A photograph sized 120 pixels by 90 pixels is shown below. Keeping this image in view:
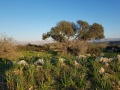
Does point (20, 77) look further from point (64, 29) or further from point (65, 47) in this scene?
point (64, 29)

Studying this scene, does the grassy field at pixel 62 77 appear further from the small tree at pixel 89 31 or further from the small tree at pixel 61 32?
the small tree at pixel 89 31

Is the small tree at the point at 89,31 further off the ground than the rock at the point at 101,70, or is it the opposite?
the small tree at the point at 89,31

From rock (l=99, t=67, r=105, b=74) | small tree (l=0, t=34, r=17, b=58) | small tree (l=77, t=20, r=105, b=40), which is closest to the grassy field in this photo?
rock (l=99, t=67, r=105, b=74)

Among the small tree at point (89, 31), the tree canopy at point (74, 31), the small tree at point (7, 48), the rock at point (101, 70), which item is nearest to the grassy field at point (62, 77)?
the rock at point (101, 70)

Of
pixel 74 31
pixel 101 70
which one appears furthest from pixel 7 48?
pixel 74 31

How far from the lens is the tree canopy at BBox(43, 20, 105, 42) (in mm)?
52500

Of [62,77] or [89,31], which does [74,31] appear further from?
[62,77]

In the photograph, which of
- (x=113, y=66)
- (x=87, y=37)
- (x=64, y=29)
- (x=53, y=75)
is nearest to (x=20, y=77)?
(x=53, y=75)

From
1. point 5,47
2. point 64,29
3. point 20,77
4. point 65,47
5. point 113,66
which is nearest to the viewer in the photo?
point 20,77

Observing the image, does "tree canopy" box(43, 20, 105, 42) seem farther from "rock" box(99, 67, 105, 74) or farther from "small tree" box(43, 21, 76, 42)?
"rock" box(99, 67, 105, 74)

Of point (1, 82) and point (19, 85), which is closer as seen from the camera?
point (19, 85)

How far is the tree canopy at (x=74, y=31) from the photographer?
172 feet

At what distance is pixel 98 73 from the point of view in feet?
26.3

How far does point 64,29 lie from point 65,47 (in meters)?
15.1
